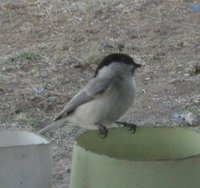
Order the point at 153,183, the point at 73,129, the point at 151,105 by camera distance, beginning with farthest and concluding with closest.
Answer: the point at 151,105 → the point at 73,129 → the point at 153,183

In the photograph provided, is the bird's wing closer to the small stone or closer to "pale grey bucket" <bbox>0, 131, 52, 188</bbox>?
"pale grey bucket" <bbox>0, 131, 52, 188</bbox>

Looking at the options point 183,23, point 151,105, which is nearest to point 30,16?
point 183,23

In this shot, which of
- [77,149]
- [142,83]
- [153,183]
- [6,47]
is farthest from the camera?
[6,47]

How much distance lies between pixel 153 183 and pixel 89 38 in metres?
5.98

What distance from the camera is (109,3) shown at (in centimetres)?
916

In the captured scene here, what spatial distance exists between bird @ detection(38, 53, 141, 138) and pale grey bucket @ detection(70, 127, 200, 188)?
4.91 feet

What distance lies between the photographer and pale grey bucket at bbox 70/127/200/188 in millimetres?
2291

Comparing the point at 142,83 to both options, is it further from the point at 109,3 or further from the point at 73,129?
the point at 109,3

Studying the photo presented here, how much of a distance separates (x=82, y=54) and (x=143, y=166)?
5.39 meters

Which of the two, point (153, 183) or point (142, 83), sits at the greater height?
point (153, 183)

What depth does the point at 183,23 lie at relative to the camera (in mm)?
8477

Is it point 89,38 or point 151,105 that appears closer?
point 151,105

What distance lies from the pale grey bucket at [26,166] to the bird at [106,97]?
62.1 inches

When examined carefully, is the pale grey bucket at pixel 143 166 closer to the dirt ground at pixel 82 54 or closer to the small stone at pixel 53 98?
the dirt ground at pixel 82 54
